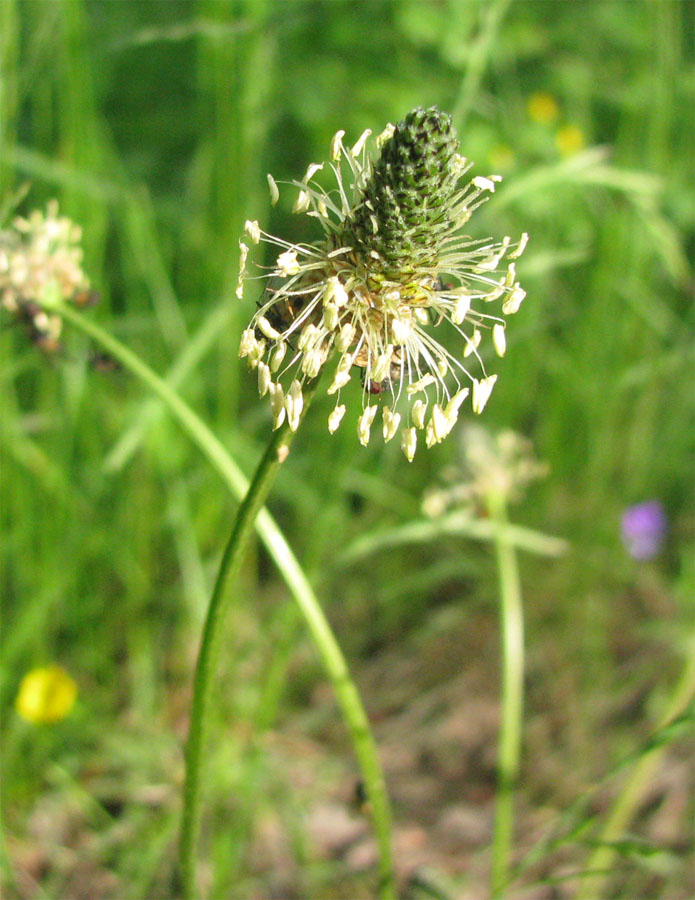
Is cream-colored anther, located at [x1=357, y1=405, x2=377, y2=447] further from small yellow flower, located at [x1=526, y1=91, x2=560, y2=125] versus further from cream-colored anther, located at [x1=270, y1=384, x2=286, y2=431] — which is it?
small yellow flower, located at [x1=526, y1=91, x2=560, y2=125]

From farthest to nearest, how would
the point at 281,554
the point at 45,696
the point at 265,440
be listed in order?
the point at 265,440, the point at 45,696, the point at 281,554

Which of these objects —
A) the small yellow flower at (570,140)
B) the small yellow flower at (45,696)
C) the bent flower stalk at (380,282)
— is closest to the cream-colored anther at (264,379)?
the bent flower stalk at (380,282)

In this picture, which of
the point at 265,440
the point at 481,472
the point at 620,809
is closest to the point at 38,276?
the point at 481,472

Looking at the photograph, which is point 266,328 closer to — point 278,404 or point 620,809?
point 278,404

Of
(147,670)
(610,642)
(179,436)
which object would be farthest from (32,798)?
(610,642)

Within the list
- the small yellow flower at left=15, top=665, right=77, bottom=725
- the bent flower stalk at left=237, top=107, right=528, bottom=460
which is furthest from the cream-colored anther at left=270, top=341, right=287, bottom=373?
the small yellow flower at left=15, top=665, right=77, bottom=725

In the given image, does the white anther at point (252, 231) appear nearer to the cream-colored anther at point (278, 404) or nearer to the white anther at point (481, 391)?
the cream-colored anther at point (278, 404)

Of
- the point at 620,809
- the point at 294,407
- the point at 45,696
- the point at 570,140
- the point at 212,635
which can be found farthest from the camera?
the point at 570,140
